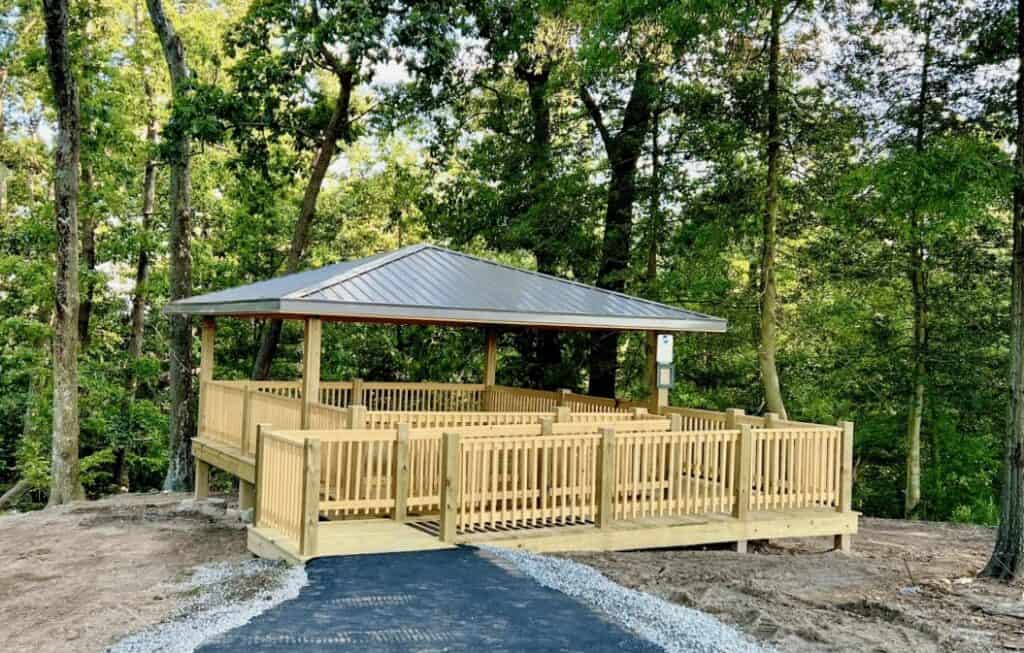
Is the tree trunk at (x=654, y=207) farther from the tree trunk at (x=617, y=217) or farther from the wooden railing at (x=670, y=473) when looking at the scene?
the wooden railing at (x=670, y=473)

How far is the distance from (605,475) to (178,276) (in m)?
11.2

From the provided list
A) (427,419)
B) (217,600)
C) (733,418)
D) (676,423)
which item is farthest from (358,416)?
(733,418)

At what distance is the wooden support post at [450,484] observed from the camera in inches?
311

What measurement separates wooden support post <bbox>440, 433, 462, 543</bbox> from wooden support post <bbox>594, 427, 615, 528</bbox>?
61.2 inches

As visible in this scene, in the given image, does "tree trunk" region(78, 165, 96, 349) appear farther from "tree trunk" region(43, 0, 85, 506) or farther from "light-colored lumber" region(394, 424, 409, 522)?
"light-colored lumber" region(394, 424, 409, 522)

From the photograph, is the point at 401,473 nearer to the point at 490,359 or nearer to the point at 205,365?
the point at 205,365

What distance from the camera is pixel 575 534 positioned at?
847cm

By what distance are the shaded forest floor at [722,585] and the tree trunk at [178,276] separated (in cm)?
491

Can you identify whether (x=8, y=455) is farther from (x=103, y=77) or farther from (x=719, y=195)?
(x=719, y=195)

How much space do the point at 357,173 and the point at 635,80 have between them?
12.3 m

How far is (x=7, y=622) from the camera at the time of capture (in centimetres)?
657

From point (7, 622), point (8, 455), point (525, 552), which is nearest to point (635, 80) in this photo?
point (525, 552)

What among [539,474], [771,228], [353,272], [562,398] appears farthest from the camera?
[771,228]

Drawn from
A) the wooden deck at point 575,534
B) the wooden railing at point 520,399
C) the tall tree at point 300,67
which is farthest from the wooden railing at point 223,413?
the wooden railing at point 520,399
